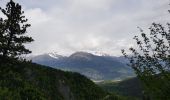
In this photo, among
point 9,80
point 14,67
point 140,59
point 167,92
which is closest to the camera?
Result: point 167,92

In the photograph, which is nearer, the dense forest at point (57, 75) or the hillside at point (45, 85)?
the dense forest at point (57, 75)

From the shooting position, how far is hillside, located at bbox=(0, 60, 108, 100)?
263 ft

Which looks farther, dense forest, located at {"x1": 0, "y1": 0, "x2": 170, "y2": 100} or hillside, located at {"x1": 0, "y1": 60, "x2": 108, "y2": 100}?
hillside, located at {"x1": 0, "y1": 60, "x2": 108, "y2": 100}

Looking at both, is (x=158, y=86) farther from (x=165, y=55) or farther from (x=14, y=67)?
(x=14, y=67)

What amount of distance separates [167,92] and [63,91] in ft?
341

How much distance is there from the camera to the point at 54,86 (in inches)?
4619

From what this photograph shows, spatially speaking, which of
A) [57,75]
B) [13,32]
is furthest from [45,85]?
[13,32]

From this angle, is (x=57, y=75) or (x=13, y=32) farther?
(x=57, y=75)

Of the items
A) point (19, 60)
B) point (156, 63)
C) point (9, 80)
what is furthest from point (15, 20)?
point (156, 63)

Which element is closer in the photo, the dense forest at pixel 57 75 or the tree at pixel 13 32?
the dense forest at pixel 57 75

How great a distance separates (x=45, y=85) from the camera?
115 meters

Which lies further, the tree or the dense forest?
the tree

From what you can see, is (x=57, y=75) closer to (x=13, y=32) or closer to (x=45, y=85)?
(x=45, y=85)

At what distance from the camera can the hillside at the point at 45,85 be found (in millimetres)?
80312
